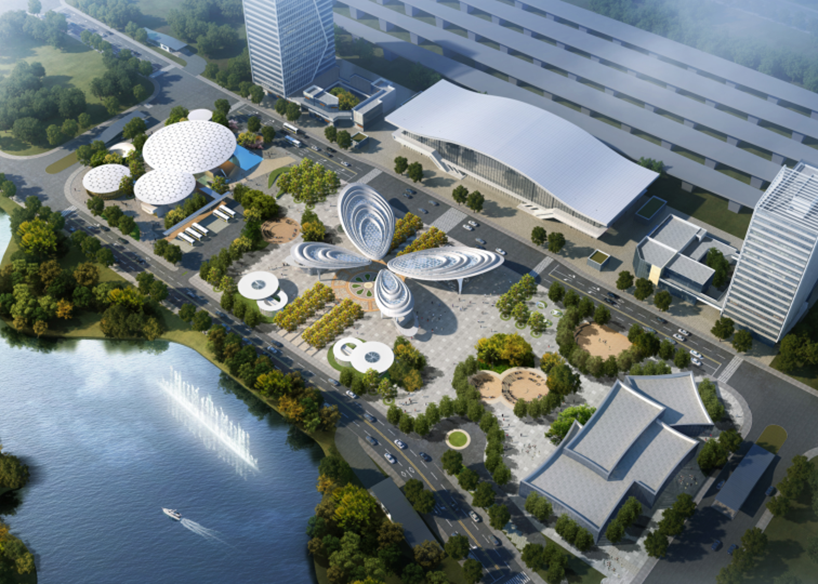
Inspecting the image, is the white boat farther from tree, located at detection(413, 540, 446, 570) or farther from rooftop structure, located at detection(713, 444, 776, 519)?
rooftop structure, located at detection(713, 444, 776, 519)

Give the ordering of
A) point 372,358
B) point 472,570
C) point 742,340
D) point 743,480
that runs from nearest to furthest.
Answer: point 472,570
point 743,480
point 742,340
point 372,358

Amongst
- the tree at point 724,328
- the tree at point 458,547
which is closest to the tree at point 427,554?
the tree at point 458,547

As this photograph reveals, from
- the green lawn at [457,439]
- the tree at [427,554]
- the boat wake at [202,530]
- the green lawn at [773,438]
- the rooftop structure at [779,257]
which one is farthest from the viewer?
the green lawn at [457,439]

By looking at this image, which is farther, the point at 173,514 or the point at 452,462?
the point at 452,462

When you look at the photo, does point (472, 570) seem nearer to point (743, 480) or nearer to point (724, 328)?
point (743, 480)

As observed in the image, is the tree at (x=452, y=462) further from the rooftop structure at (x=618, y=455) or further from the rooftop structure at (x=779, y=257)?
the rooftop structure at (x=779, y=257)

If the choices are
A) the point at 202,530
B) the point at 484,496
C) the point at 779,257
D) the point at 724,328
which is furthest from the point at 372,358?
the point at 779,257

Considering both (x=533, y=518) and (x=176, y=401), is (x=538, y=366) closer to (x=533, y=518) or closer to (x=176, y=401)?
(x=533, y=518)
